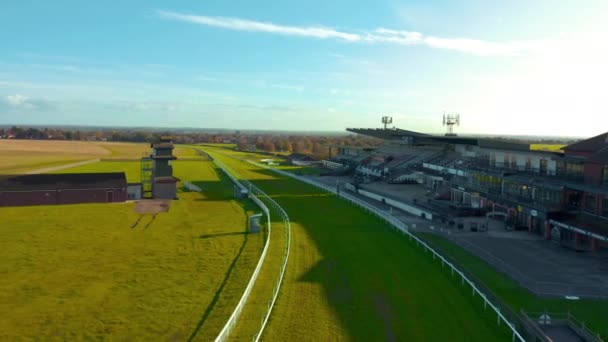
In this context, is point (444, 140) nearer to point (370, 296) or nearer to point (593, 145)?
point (593, 145)

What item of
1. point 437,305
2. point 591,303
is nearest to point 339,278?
point 437,305

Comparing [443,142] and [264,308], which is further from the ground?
[443,142]

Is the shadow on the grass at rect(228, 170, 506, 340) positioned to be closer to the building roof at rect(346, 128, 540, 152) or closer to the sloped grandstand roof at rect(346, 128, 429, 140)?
the building roof at rect(346, 128, 540, 152)

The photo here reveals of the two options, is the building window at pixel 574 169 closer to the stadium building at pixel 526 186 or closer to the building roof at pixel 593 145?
the stadium building at pixel 526 186

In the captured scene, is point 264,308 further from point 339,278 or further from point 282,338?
point 339,278

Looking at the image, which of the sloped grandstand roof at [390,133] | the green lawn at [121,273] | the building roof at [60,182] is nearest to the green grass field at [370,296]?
the green lawn at [121,273]

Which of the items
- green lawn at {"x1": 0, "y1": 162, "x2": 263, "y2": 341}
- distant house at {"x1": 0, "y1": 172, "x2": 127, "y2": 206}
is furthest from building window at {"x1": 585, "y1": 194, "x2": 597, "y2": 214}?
distant house at {"x1": 0, "y1": 172, "x2": 127, "y2": 206}

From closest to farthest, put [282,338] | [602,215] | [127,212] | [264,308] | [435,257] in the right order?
[282,338]
[264,308]
[435,257]
[602,215]
[127,212]
